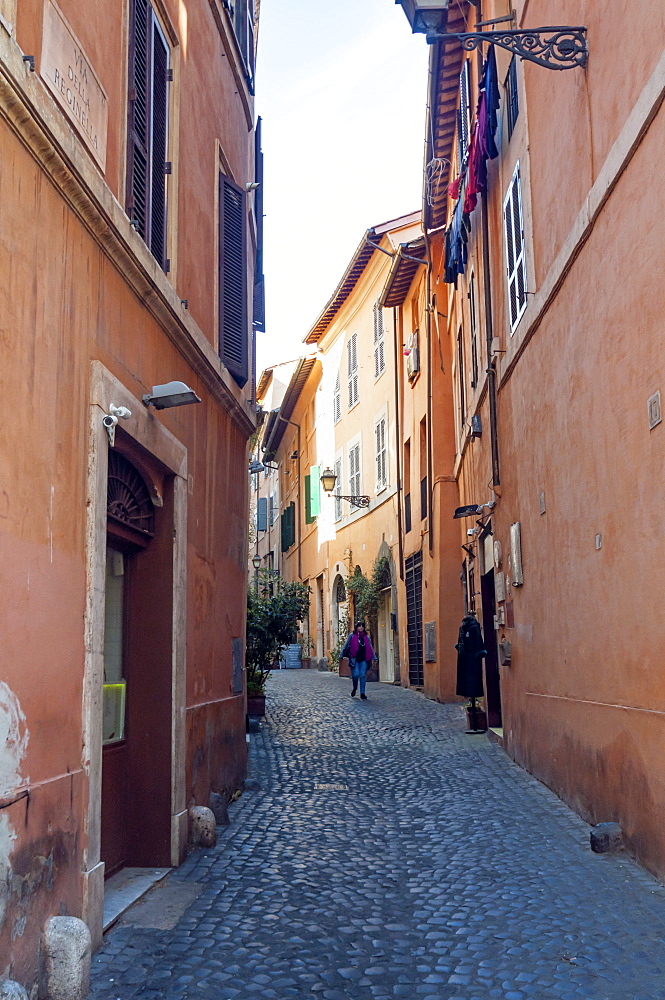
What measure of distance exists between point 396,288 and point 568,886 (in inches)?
638

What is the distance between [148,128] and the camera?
6.34 m

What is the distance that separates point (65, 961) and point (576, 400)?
16.4 feet

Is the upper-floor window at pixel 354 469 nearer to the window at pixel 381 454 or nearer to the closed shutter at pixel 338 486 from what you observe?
the closed shutter at pixel 338 486

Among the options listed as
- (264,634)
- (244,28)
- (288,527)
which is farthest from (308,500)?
(244,28)

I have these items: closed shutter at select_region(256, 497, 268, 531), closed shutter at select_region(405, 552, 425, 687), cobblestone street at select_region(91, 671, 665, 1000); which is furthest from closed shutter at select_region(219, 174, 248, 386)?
closed shutter at select_region(256, 497, 268, 531)

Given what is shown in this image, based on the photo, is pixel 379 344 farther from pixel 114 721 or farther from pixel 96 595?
pixel 96 595

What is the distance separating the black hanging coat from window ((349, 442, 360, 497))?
1250 centimetres

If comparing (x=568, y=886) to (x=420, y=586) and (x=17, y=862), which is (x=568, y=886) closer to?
(x=17, y=862)

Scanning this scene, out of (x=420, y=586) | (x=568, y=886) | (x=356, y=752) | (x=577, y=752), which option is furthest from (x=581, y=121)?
(x=420, y=586)

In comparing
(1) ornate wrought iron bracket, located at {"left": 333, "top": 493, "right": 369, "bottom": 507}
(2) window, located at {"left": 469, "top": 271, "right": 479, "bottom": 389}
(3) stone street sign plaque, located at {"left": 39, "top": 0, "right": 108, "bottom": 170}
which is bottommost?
(3) stone street sign plaque, located at {"left": 39, "top": 0, "right": 108, "bottom": 170}

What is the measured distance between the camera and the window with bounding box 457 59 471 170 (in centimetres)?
1314

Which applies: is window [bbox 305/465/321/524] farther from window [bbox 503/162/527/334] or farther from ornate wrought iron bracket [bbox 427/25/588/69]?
ornate wrought iron bracket [bbox 427/25/588/69]

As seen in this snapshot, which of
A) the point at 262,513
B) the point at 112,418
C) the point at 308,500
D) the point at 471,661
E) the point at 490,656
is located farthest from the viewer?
the point at 262,513

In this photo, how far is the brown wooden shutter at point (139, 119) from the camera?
5.95m
